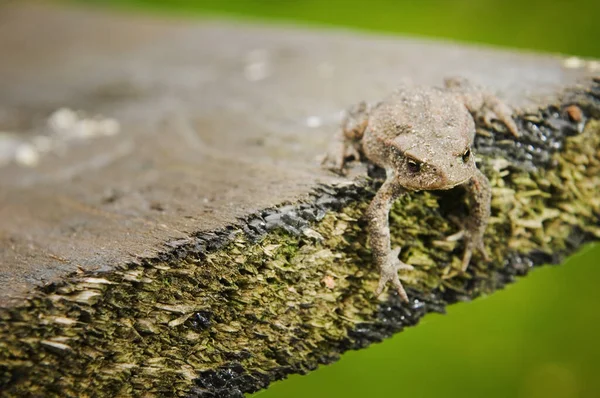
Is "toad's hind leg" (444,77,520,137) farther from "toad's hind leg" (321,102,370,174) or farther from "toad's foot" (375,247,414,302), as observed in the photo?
"toad's foot" (375,247,414,302)

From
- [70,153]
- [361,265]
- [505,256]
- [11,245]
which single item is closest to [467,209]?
[505,256]

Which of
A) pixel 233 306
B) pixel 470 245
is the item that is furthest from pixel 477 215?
pixel 233 306

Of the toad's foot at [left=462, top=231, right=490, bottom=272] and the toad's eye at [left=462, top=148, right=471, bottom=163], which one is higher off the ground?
the toad's eye at [left=462, top=148, right=471, bottom=163]

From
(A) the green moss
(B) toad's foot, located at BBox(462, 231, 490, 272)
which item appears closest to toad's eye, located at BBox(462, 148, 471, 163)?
(A) the green moss

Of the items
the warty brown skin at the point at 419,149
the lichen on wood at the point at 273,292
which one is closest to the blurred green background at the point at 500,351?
the lichen on wood at the point at 273,292

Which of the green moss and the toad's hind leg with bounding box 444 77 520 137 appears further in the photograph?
the toad's hind leg with bounding box 444 77 520 137

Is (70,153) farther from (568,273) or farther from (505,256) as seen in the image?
(568,273)

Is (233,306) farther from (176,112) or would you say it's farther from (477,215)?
(176,112)
